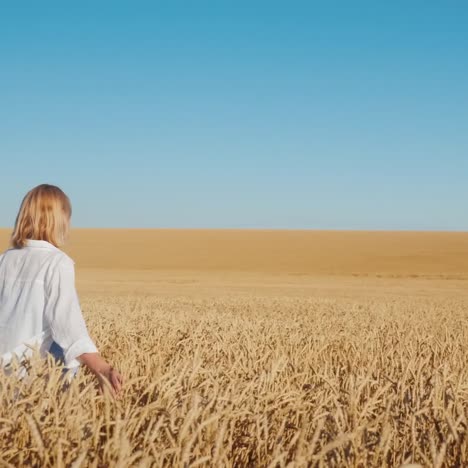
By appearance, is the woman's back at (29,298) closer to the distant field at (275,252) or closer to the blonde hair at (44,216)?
the blonde hair at (44,216)

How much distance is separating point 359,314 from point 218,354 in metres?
6.35

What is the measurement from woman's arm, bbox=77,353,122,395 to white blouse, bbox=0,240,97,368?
42 mm

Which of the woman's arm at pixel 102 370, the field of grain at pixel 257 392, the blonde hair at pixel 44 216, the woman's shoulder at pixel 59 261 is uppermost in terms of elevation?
the blonde hair at pixel 44 216

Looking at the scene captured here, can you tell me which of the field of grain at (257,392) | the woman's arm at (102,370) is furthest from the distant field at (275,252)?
the woman's arm at (102,370)

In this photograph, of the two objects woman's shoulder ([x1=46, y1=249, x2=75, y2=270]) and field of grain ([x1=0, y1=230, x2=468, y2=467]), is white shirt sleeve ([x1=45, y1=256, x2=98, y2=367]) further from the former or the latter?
field of grain ([x1=0, y1=230, x2=468, y2=467])

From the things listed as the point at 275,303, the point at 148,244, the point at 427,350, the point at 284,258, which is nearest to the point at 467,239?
the point at 284,258

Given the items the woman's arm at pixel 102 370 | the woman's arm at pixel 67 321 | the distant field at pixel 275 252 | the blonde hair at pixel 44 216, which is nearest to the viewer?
the woman's arm at pixel 102 370

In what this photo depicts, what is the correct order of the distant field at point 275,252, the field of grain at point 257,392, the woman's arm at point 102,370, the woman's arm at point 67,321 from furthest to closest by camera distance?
the distant field at point 275,252 → the woman's arm at point 67,321 → the woman's arm at point 102,370 → the field of grain at point 257,392

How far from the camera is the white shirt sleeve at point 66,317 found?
3527 millimetres

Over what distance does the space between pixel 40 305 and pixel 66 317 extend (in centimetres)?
19

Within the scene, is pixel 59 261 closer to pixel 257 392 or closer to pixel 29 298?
pixel 29 298

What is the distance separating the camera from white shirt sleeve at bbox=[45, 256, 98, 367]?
3527mm

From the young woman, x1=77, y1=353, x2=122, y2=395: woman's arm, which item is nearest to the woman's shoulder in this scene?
the young woman

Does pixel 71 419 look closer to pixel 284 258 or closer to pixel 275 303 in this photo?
pixel 275 303
